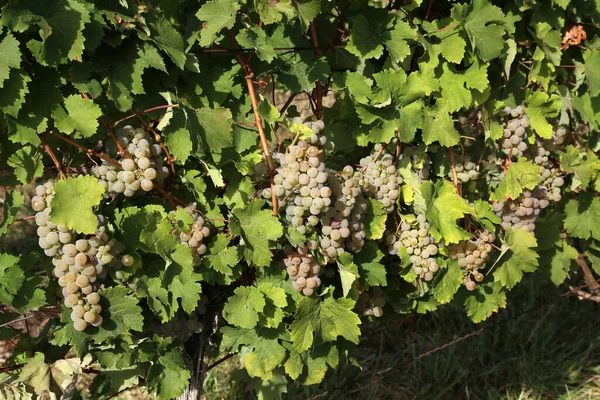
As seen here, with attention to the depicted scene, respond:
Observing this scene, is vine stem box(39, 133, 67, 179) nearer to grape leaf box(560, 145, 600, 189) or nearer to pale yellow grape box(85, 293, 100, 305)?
pale yellow grape box(85, 293, 100, 305)

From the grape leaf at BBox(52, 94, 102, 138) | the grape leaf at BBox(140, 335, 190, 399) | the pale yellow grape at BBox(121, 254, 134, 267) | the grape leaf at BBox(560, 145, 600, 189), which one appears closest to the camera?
the grape leaf at BBox(52, 94, 102, 138)

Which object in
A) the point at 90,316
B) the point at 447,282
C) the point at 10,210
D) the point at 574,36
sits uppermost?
the point at 574,36

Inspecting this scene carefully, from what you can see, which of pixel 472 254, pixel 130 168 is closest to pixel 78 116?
pixel 130 168

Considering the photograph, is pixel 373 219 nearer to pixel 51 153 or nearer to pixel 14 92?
pixel 51 153

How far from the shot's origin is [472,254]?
2.41m

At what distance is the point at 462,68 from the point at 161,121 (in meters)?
1.11

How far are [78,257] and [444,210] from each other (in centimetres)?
118

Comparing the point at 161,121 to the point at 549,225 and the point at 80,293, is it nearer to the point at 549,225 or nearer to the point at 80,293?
the point at 80,293

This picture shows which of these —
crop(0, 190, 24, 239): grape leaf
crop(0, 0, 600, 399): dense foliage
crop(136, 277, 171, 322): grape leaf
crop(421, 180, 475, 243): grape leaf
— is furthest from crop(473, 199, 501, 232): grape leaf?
crop(0, 190, 24, 239): grape leaf

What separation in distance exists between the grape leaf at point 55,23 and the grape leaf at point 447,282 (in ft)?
4.67

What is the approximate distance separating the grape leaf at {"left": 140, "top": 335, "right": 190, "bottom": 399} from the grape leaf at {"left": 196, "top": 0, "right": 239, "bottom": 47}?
99cm

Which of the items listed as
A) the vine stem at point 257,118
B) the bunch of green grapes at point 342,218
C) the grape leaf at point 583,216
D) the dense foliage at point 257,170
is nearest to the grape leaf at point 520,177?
the dense foliage at point 257,170

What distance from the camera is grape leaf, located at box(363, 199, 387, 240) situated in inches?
87.7

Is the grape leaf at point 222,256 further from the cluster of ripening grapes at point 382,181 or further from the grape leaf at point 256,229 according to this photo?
the cluster of ripening grapes at point 382,181
